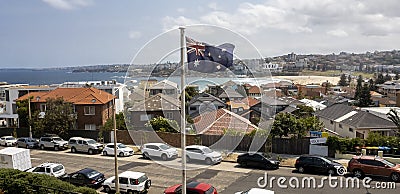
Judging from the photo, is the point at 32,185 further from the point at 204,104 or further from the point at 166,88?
the point at 204,104

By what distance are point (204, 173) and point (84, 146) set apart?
12895mm

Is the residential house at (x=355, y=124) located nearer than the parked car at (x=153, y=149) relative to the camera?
No

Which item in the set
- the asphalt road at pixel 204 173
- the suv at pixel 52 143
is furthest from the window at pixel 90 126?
the asphalt road at pixel 204 173

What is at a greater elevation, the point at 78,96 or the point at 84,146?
Result: the point at 78,96

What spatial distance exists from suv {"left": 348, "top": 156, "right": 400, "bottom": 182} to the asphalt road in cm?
47

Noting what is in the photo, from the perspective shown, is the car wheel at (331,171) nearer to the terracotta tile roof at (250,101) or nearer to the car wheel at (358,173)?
the car wheel at (358,173)

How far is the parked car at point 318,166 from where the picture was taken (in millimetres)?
22000

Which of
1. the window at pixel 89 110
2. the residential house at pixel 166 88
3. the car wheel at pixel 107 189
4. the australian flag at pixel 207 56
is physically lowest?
the car wheel at pixel 107 189

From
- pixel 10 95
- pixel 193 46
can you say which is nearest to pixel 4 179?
pixel 193 46

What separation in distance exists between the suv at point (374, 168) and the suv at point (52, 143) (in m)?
24.0

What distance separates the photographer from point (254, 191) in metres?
15.0

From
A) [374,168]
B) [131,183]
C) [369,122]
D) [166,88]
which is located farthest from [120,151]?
[369,122]

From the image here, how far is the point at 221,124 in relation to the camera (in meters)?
28.0

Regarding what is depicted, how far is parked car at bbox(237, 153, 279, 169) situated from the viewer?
23.9m
